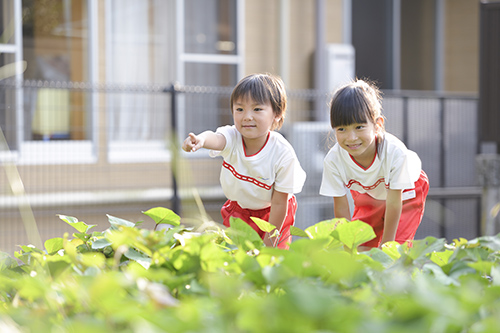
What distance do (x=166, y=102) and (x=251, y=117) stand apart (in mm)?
4365

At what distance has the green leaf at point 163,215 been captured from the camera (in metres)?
1.27

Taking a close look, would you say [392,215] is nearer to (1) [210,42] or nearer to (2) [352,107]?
(2) [352,107]

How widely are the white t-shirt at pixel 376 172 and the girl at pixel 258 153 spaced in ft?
0.53

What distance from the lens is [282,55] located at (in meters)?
7.43

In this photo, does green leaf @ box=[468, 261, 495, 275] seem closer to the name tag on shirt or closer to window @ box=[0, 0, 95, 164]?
the name tag on shirt

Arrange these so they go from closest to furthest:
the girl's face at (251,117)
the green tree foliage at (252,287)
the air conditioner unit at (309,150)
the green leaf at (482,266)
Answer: the green tree foliage at (252,287) → the green leaf at (482,266) → the girl's face at (251,117) → the air conditioner unit at (309,150)

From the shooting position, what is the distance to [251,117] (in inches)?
103

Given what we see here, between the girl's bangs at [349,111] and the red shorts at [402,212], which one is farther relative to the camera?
the red shorts at [402,212]

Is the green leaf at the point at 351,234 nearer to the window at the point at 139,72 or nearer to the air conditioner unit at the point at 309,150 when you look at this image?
the air conditioner unit at the point at 309,150

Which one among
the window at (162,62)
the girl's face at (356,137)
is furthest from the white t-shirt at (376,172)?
the window at (162,62)

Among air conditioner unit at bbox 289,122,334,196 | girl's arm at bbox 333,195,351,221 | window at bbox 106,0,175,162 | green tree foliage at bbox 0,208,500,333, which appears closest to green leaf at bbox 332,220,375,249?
green tree foliage at bbox 0,208,500,333

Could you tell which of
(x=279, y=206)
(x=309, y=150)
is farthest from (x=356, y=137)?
(x=309, y=150)

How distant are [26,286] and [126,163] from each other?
5.96 meters

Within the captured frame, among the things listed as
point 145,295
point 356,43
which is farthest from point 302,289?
point 356,43
